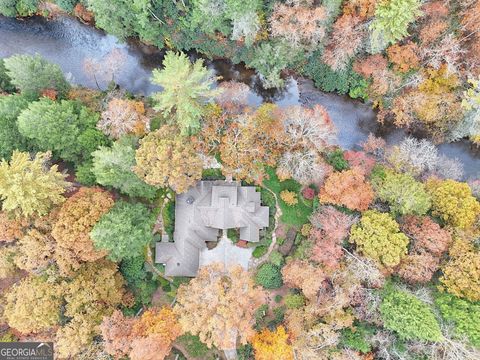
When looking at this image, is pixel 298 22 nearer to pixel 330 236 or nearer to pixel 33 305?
pixel 330 236

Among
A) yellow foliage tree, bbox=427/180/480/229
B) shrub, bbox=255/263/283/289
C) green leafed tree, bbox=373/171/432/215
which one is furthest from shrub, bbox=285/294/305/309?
yellow foliage tree, bbox=427/180/480/229

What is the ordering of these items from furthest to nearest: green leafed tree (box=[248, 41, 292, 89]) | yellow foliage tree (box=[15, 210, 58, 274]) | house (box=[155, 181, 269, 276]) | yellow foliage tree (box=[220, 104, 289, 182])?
green leafed tree (box=[248, 41, 292, 89]) → house (box=[155, 181, 269, 276]) → yellow foliage tree (box=[220, 104, 289, 182]) → yellow foliage tree (box=[15, 210, 58, 274])

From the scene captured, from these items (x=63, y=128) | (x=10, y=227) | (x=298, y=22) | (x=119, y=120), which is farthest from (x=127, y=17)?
(x=10, y=227)

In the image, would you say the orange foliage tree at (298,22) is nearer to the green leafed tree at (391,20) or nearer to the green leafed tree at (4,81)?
the green leafed tree at (391,20)

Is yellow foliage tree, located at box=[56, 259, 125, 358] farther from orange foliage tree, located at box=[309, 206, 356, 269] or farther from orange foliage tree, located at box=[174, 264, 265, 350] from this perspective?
orange foliage tree, located at box=[309, 206, 356, 269]

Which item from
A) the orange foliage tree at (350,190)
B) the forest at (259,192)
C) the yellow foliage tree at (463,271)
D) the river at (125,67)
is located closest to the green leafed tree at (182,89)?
the forest at (259,192)
